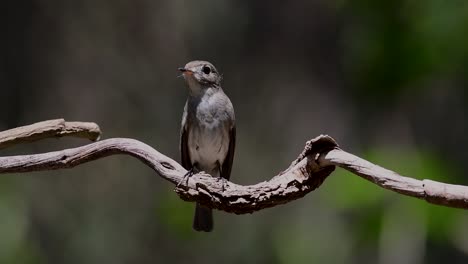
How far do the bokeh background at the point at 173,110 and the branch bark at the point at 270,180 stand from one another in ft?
10.8

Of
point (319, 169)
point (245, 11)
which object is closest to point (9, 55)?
point (245, 11)

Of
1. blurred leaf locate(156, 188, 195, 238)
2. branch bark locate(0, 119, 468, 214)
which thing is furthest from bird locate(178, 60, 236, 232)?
branch bark locate(0, 119, 468, 214)

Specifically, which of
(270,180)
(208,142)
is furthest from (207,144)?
(270,180)

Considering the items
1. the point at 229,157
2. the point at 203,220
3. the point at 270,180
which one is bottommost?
the point at 203,220

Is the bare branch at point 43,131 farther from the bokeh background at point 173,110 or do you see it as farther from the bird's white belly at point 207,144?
the bokeh background at point 173,110

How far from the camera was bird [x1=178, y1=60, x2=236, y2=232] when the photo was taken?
17.9ft

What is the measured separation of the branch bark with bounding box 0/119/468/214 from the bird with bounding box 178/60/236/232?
198 centimetres

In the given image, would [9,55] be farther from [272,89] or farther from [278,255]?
[278,255]

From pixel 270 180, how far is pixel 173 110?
504cm

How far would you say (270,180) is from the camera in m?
3.31

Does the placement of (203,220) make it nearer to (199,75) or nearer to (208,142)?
(208,142)

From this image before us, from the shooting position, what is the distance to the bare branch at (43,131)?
143 inches

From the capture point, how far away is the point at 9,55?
25.7ft

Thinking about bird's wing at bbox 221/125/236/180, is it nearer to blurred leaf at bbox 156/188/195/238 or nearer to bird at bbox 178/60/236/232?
bird at bbox 178/60/236/232
